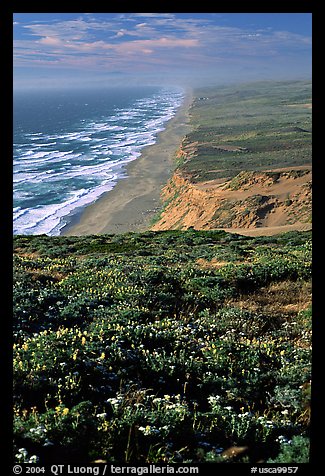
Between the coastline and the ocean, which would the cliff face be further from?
the ocean

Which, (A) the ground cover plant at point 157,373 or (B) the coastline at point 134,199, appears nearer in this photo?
(A) the ground cover plant at point 157,373

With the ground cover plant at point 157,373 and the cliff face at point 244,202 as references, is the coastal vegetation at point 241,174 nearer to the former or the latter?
the cliff face at point 244,202

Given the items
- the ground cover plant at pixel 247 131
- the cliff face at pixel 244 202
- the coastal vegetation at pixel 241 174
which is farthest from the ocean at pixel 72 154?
the cliff face at pixel 244 202

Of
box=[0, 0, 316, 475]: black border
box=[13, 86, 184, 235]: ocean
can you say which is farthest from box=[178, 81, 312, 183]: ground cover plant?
box=[0, 0, 316, 475]: black border
